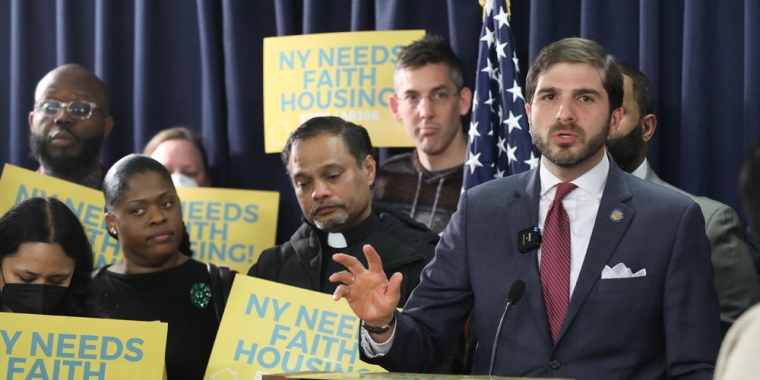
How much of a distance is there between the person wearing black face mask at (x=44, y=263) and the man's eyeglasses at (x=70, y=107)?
62.6 inches

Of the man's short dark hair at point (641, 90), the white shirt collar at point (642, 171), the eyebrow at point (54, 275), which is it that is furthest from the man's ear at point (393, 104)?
the eyebrow at point (54, 275)

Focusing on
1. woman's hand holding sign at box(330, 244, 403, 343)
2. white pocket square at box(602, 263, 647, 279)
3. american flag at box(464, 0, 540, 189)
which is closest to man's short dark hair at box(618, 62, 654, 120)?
american flag at box(464, 0, 540, 189)

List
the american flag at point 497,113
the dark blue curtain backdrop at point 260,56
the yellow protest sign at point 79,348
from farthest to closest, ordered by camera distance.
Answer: the american flag at point 497,113 < the dark blue curtain backdrop at point 260,56 < the yellow protest sign at point 79,348

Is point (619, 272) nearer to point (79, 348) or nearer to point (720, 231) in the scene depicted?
point (720, 231)

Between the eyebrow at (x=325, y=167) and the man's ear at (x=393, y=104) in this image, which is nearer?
the eyebrow at (x=325, y=167)

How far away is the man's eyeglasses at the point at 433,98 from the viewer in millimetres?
→ 4559

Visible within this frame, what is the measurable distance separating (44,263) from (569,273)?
1862mm

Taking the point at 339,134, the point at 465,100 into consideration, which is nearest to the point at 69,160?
the point at 339,134

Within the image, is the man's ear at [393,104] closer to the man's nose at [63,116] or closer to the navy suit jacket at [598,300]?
the man's nose at [63,116]

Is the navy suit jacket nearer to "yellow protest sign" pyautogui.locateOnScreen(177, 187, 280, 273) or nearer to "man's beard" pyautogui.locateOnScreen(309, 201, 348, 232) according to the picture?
"man's beard" pyautogui.locateOnScreen(309, 201, 348, 232)

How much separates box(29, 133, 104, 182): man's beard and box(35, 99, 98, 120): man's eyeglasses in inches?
5.0

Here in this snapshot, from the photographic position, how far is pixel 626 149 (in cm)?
379

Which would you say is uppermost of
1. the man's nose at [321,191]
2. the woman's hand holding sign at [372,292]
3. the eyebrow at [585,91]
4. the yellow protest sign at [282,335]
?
the eyebrow at [585,91]

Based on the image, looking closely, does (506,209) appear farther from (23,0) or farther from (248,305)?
(23,0)
